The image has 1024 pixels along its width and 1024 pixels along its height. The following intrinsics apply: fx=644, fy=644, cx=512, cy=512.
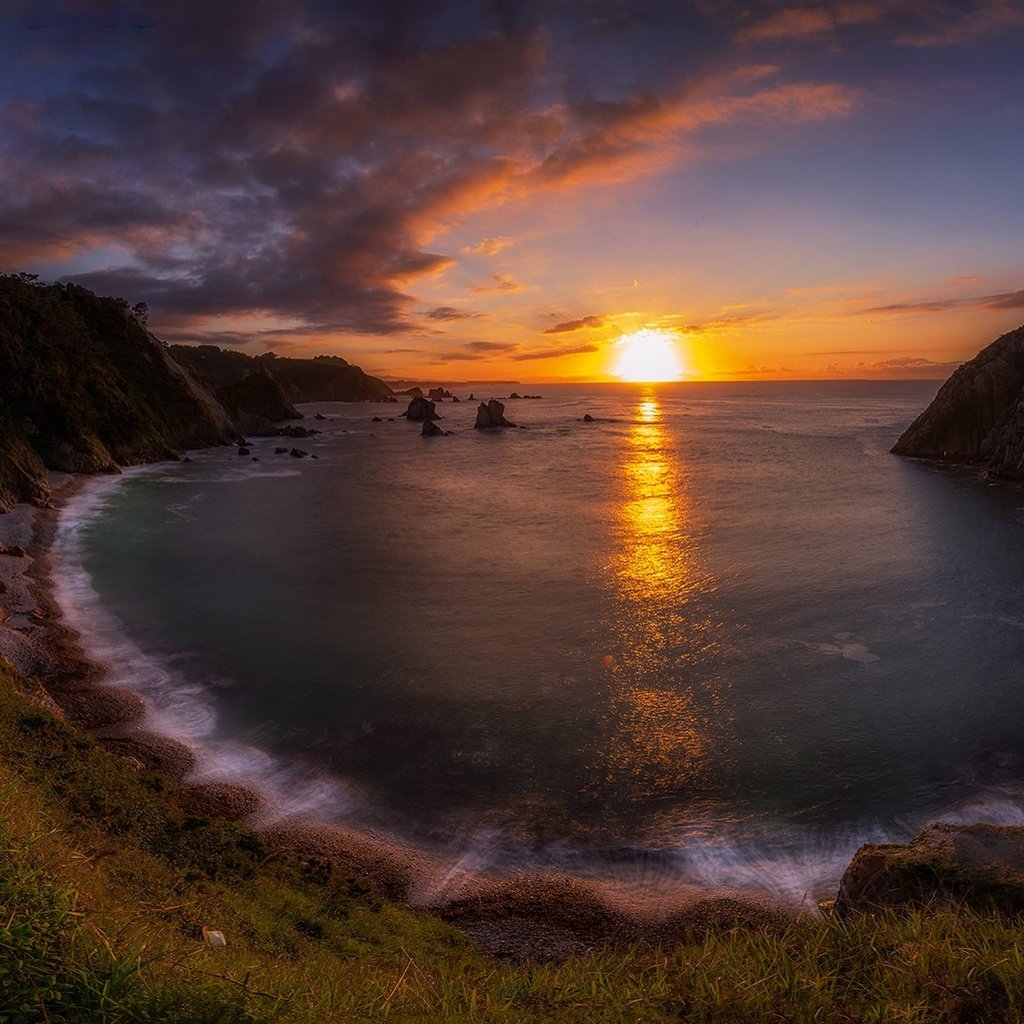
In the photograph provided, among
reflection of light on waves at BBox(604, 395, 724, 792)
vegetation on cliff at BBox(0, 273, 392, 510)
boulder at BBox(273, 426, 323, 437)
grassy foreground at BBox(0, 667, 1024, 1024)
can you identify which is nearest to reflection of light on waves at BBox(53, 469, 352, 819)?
grassy foreground at BBox(0, 667, 1024, 1024)

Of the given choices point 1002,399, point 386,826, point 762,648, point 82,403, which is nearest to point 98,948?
point 386,826

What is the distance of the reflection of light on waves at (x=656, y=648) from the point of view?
1788 cm

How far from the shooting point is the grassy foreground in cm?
445

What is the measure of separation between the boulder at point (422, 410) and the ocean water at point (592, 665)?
10056cm

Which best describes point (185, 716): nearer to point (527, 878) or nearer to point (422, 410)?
point (527, 878)

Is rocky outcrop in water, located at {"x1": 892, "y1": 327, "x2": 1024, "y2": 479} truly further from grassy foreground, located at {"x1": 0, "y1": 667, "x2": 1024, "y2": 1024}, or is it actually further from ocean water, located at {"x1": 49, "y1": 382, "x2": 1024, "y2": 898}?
grassy foreground, located at {"x1": 0, "y1": 667, "x2": 1024, "y2": 1024}

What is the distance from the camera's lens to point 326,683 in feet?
72.4

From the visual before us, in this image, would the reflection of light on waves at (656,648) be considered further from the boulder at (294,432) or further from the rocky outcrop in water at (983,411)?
the boulder at (294,432)

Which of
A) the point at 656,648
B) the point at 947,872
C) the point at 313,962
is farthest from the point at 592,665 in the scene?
the point at 313,962

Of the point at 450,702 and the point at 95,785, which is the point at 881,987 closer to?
the point at 95,785

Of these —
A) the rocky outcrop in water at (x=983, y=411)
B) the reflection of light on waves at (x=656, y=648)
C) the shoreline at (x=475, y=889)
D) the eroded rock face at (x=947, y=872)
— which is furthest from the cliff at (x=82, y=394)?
the rocky outcrop in water at (x=983, y=411)

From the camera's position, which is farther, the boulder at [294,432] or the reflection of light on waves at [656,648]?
the boulder at [294,432]

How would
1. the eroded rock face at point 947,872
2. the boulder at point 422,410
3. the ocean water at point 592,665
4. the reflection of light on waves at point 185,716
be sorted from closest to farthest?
the eroded rock face at point 947,872
the ocean water at point 592,665
the reflection of light on waves at point 185,716
the boulder at point 422,410

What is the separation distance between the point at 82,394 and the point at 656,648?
68.0 metres
